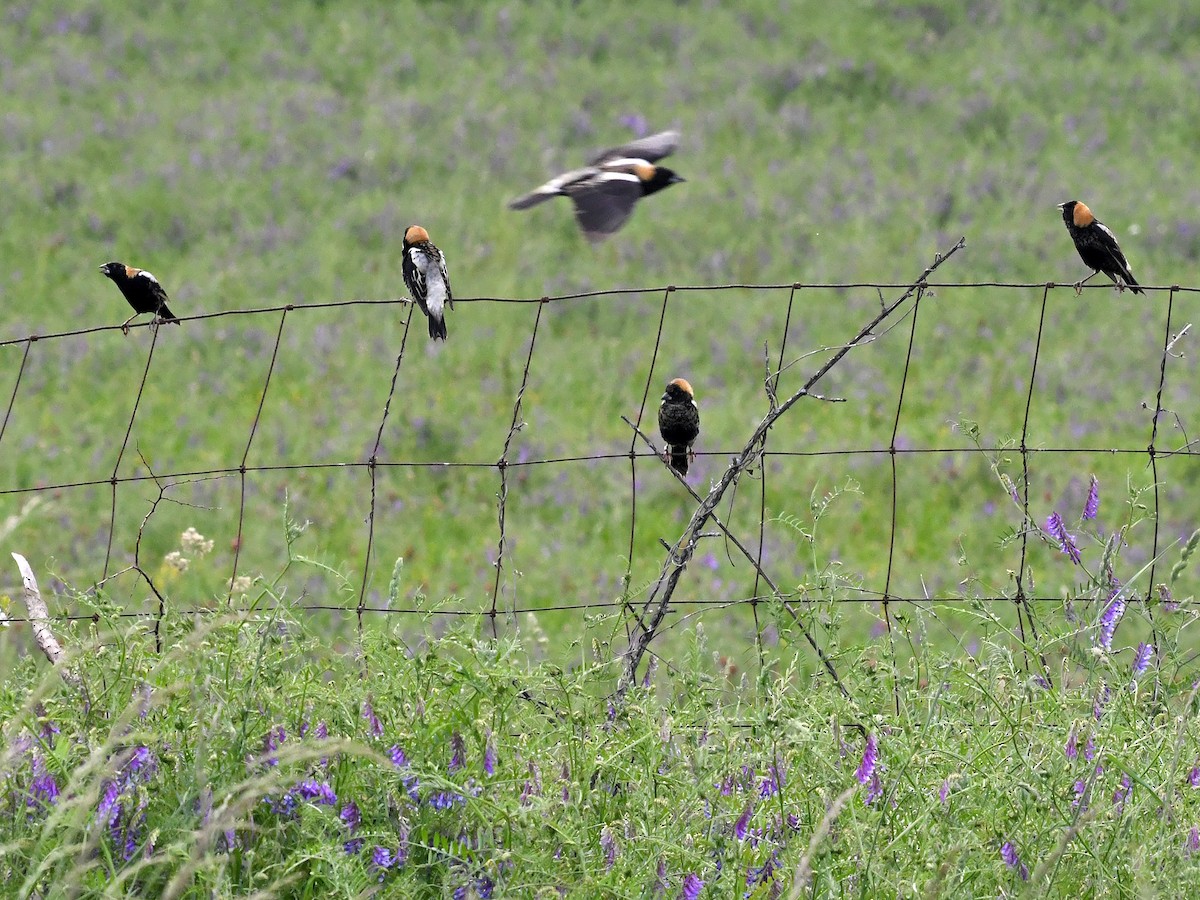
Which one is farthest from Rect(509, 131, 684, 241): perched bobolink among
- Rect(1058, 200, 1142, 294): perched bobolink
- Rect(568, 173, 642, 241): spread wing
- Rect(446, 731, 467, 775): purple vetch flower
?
Rect(446, 731, 467, 775): purple vetch flower

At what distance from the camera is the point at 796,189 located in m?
14.0

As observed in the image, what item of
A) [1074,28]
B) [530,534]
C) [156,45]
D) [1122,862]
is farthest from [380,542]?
[1074,28]

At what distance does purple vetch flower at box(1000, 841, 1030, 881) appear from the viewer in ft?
7.35

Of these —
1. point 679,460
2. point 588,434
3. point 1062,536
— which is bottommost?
A: point 1062,536

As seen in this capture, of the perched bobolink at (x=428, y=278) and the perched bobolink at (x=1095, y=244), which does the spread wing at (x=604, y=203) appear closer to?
the perched bobolink at (x=428, y=278)

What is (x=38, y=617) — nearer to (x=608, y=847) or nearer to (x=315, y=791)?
Answer: (x=315, y=791)

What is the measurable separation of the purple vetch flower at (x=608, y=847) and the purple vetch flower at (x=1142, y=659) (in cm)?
103

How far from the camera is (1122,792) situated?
245 cm

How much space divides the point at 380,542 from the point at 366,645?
235 inches

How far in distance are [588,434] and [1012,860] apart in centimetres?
744

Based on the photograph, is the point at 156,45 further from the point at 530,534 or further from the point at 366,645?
the point at 366,645

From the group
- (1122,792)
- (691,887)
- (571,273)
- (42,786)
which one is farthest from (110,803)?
(571,273)

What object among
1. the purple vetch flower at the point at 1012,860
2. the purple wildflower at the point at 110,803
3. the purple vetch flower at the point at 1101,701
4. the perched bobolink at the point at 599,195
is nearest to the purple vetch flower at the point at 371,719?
the purple wildflower at the point at 110,803

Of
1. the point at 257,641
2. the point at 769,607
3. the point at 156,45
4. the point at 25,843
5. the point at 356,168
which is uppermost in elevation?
the point at 156,45
